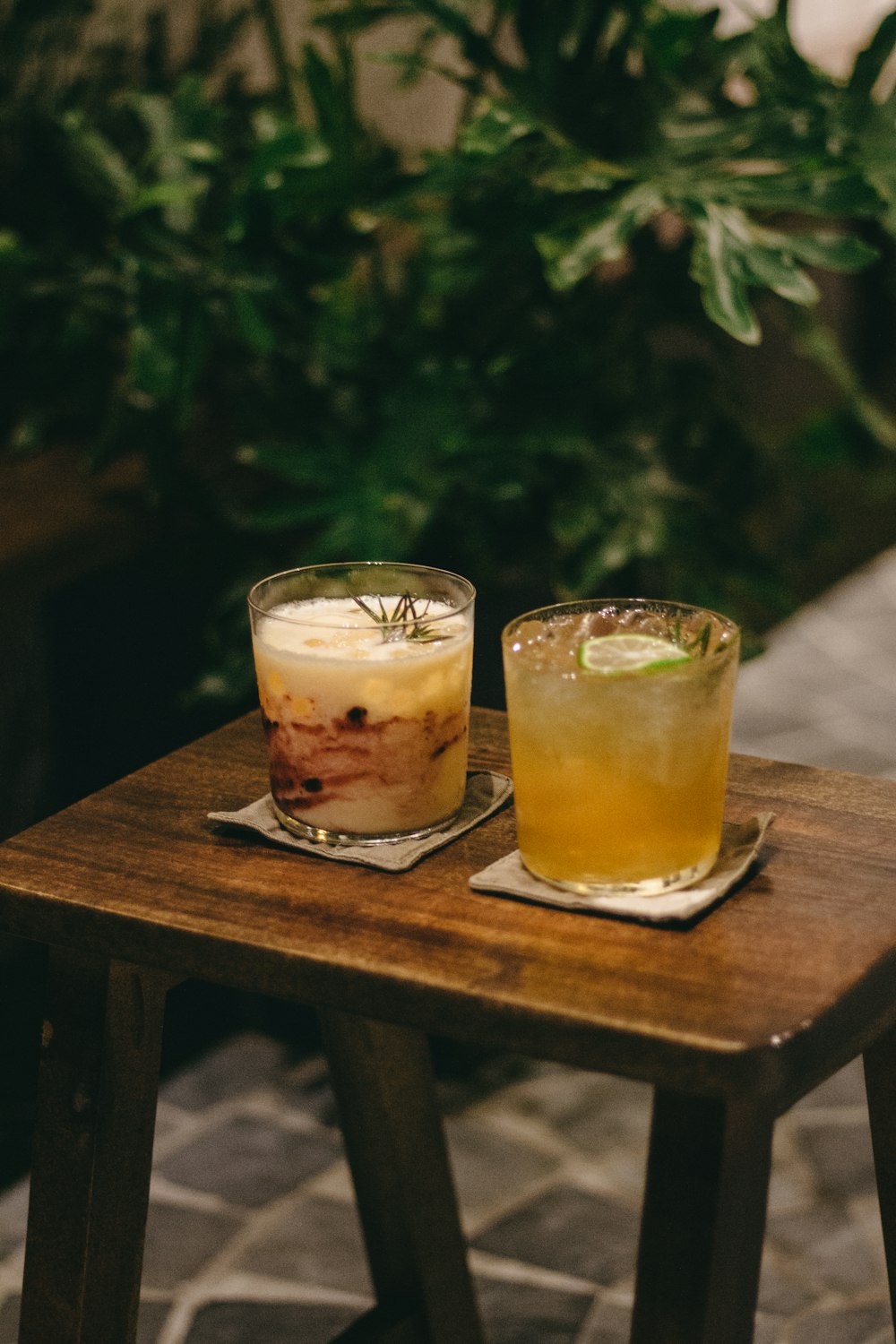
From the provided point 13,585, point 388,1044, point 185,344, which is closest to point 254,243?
point 185,344

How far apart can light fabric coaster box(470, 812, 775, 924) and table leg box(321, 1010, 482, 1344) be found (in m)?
0.41

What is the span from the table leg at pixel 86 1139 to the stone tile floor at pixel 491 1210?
71cm

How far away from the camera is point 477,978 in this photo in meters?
0.79

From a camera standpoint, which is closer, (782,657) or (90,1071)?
(90,1071)

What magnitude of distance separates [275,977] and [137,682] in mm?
1472

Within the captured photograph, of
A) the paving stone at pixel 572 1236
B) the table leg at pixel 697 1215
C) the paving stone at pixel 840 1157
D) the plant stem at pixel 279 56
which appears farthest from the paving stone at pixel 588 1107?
the plant stem at pixel 279 56

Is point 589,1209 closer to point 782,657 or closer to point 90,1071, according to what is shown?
point 90,1071

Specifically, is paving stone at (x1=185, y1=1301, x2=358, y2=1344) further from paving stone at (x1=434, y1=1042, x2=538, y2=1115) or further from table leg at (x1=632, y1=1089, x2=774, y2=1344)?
table leg at (x1=632, y1=1089, x2=774, y2=1344)

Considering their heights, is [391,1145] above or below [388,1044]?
below

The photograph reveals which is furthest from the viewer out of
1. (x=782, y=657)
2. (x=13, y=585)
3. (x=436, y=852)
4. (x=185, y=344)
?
(x=782, y=657)

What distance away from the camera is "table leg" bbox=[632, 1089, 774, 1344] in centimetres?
80

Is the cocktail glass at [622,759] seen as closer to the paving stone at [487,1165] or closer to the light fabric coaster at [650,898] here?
the light fabric coaster at [650,898]

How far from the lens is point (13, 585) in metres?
2.05

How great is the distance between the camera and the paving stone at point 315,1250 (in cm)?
174
